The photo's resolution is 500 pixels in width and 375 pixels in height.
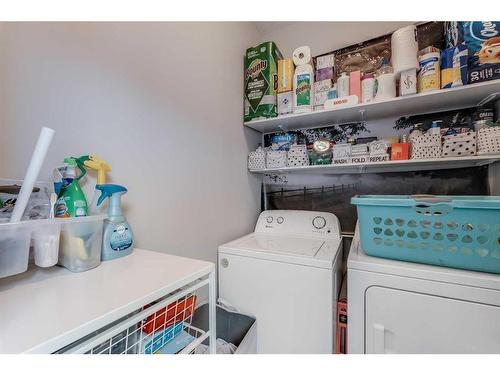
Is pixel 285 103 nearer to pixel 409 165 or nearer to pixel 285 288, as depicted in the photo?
pixel 409 165

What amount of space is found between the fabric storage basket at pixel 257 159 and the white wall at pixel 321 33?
3.36 feet

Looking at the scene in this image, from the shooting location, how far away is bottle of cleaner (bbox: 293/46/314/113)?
1592 mm

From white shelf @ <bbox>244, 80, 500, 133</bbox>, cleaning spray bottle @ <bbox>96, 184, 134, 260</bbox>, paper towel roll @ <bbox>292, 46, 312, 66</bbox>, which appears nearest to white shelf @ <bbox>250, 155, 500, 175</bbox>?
white shelf @ <bbox>244, 80, 500, 133</bbox>

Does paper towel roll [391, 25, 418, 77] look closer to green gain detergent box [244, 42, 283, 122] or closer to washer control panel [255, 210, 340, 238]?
green gain detergent box [244, 42, 283, 122]

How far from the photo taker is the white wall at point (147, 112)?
687 millimetres

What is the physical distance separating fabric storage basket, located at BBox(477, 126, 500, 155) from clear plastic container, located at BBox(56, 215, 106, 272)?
1884 millimetres

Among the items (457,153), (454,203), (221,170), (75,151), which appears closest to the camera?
(75,151)

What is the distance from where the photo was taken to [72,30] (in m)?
0.77

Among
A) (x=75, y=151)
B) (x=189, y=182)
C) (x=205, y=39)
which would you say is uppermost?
(x=205, y=39)

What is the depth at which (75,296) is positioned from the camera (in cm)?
51

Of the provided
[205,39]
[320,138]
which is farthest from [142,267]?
[320,138]
